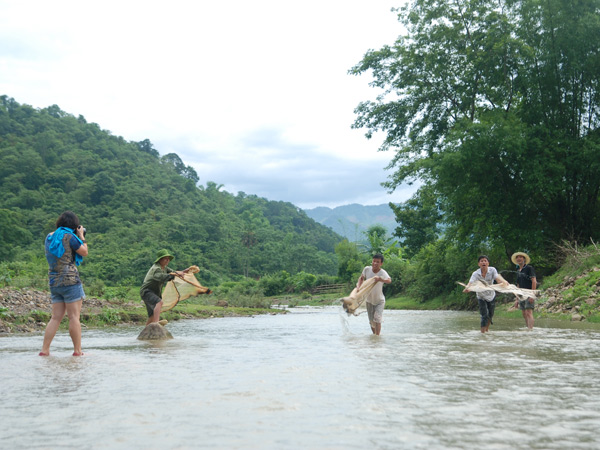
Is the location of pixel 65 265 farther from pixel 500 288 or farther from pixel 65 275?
pixel 500 288

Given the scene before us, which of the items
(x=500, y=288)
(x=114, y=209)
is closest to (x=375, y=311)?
(x=500, y=288)

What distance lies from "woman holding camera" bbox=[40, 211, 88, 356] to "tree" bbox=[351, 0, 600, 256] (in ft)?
56.5

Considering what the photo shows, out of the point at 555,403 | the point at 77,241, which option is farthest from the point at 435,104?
the point at 555,403

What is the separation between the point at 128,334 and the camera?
591 inches

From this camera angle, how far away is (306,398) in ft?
19.6

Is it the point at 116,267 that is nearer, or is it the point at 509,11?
the point at 509,11

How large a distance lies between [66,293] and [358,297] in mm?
6296

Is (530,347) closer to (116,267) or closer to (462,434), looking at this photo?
(462,434)

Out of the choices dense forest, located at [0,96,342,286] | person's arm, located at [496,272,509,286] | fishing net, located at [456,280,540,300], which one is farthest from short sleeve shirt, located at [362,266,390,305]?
dense forest, located at [0,96,342,286]

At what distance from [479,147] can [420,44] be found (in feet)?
25.7

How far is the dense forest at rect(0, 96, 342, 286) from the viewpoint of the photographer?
63.2m

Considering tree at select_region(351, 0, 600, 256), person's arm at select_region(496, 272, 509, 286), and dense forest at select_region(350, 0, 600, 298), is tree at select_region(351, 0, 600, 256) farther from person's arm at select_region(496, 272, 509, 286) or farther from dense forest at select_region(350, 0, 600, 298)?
person's arm at select_region(496, 272, 509, 286)

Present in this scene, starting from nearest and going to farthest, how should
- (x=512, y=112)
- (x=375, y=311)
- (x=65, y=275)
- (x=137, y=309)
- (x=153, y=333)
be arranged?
(x=65, y=275) < (x=153, y=333) < (x=375, y=311) < (x=137, y=309) < (x=512, y=112)

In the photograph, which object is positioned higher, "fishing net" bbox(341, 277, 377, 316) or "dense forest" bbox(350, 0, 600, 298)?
"dense forest" bbox(350, 0, 600, 298)
